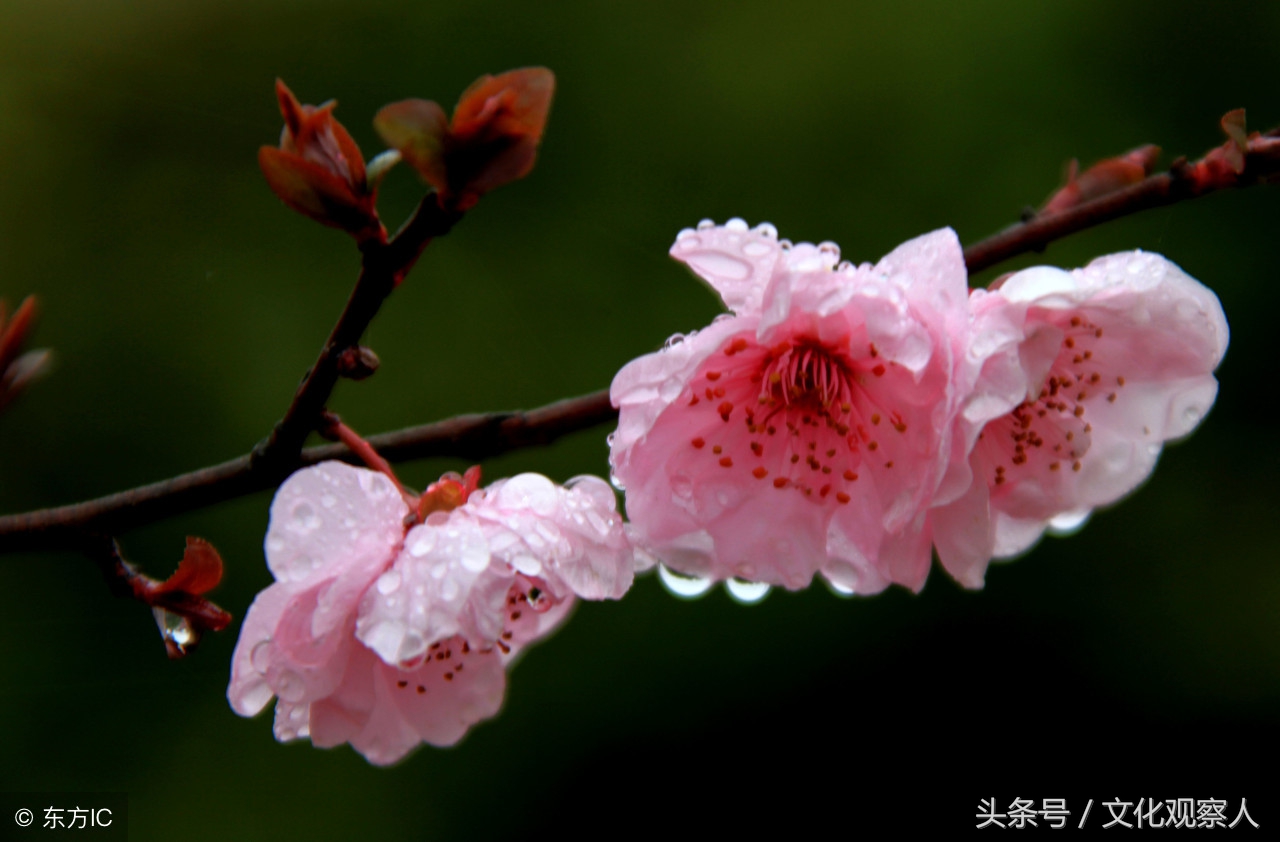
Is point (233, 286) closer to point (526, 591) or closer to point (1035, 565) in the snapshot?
point (1035, 565)

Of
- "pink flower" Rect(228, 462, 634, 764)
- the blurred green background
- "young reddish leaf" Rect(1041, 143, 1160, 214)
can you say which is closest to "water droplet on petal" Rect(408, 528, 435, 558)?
"pink flower" Rect(228, 462, 634, 764)

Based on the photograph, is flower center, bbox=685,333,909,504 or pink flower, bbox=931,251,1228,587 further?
flower center, bbox=685,333,909,504

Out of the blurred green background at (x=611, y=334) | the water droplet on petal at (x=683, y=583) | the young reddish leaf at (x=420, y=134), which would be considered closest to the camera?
the young reddish leaf at (x=420, y=134)

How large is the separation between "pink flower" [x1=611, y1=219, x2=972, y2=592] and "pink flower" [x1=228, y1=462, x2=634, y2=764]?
47 millimetres

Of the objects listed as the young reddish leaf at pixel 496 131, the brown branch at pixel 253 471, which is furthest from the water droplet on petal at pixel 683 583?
the young reddish leaf at pixel 496 131

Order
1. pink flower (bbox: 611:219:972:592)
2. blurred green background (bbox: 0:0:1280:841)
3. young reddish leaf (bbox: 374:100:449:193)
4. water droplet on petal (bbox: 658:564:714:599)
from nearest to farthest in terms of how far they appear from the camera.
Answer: young reddish leaf (bbox: 374:100:449:193), pink flower (bbox: 611:219:972:592), water droplet on petal (bbox: 658:564:714:599), blurred green background (bbox: 0:0:1280:841)

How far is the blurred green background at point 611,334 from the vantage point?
108 inches

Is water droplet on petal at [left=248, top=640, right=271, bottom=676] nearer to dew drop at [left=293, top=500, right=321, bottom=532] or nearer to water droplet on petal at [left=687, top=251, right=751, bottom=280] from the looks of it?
dew drop at [left=293, top=500, right=321, bottom=532]

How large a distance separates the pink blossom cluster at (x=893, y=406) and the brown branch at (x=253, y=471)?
0.18 ft

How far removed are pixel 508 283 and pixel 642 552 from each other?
2515 millimetres

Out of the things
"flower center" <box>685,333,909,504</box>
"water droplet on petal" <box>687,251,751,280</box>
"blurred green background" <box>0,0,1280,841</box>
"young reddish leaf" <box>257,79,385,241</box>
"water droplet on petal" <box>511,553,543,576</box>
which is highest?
"young reddish leaf" <box>257,79,385,241</box>

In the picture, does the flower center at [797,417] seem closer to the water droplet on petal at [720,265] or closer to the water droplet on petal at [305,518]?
the water droplet on petal at [720,265]

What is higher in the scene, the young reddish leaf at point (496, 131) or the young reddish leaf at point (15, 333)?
the young reddish leaf at point (496, 131)

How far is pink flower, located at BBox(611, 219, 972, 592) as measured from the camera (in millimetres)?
625
